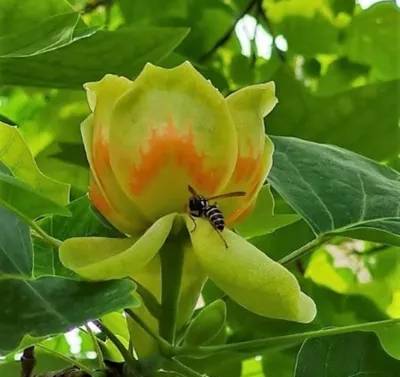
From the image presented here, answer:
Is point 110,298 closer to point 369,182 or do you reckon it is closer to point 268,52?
point 369,182

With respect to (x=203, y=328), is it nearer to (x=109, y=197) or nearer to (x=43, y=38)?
(x=109, y=197)

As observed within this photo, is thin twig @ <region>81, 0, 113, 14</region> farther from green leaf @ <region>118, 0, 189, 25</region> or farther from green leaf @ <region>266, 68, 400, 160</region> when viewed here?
green leaf @ <region>266, 68, 400, 160</region>

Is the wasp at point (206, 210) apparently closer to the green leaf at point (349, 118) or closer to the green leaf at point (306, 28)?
the green leaf at point (349, 118)

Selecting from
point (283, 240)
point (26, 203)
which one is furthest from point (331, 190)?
point (283, 240)

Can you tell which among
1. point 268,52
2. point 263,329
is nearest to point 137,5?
point 268,52

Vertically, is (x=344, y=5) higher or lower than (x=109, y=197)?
lower

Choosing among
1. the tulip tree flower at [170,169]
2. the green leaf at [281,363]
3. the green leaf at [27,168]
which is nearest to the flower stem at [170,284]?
the tulip tree flower at [170,169]
